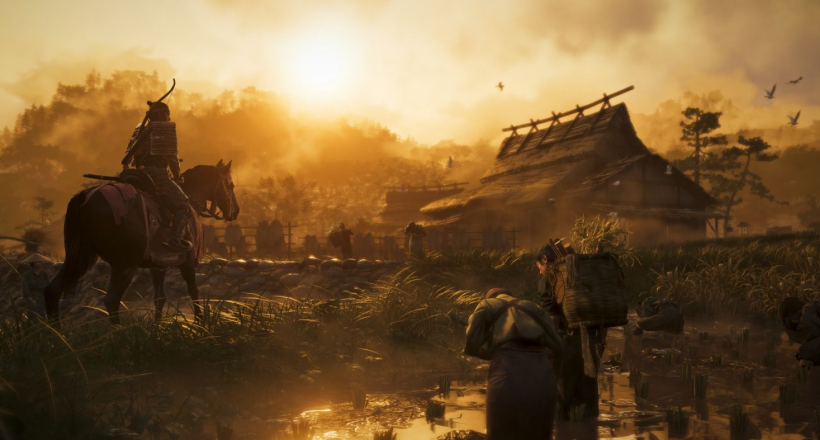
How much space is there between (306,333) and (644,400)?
4169 millimetres

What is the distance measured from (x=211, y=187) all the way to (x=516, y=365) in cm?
685

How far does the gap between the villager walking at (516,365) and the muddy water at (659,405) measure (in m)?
0.93

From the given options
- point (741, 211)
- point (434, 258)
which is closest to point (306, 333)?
point (434, 258)

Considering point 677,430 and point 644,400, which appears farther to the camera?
point 644,400

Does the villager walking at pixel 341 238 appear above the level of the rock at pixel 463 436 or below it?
above

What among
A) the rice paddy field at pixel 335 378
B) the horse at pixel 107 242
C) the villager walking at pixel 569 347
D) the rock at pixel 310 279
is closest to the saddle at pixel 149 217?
the horse at pixel 107 242

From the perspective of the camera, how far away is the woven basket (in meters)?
5.13

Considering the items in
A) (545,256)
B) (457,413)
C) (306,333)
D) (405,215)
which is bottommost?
(457,413)

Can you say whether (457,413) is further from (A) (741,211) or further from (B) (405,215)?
(A) (741,211)

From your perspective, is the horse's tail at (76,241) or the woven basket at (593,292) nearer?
the woven basket at (593,292)

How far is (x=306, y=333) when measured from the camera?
8.00 meters

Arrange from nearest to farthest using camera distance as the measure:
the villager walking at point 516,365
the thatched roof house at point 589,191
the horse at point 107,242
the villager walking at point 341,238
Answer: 1. the villager walking at point 516,365
2. the horse at point 107,242
3. the villager walking at point 341,238
4. the thatched roof house at point 589,191

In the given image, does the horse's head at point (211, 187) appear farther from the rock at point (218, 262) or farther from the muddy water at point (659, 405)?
the rock at point (218, 262)

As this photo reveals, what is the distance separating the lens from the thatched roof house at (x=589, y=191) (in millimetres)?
25391
